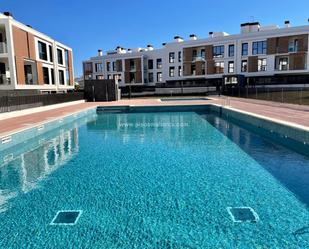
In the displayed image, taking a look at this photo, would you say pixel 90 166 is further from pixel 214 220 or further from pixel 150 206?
pixel 214 220

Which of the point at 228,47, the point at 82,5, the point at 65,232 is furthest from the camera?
the point at 228,47

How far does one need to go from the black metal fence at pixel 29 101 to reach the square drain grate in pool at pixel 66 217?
9.97 m

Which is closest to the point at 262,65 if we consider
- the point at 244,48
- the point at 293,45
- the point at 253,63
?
the point at 253,63

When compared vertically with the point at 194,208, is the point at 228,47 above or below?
above

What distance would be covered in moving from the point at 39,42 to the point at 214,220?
25.8m

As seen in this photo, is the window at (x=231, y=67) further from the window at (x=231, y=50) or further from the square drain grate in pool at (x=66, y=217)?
the square drain grate in pool at (x=66, y=217)

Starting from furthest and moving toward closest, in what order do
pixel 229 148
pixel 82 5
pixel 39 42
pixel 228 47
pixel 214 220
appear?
pixel 228 47
pixel 39 42
pixel 82 5
pixel 229 148
pixel 214 220

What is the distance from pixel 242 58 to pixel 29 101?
27.9 meters

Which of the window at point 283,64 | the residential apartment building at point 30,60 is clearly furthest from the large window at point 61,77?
the window at point 283,64

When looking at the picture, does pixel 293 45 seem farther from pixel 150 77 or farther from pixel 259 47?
pixel 150 77

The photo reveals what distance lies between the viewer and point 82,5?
18078 mm

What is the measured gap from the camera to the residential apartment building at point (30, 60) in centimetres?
1944

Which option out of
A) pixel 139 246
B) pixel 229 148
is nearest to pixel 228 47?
pixel 229 148

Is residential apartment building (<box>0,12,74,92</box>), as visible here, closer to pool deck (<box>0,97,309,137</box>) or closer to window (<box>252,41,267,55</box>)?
pool deck (<box>0,97,309,137</box>)
